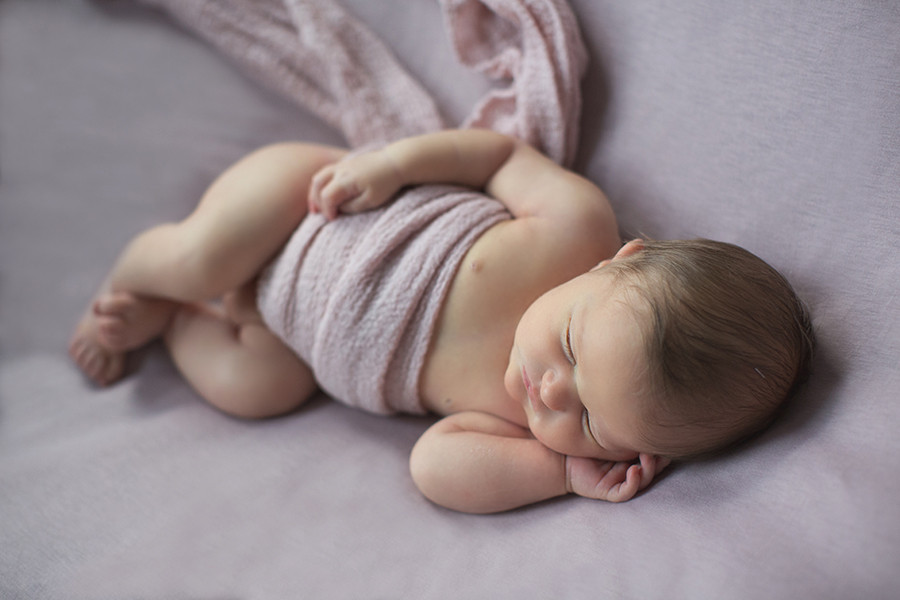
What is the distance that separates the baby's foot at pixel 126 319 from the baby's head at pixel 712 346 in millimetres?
860

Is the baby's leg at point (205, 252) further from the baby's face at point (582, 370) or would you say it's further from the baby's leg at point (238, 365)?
the baby's face at point (582, 370)

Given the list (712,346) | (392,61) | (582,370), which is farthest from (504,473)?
(392,61)

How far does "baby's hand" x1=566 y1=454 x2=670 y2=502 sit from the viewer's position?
31.1 inches

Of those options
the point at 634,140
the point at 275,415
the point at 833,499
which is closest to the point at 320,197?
the point at 275,415

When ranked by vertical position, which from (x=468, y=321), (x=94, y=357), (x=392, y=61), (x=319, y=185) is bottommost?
(x=94, y=357)

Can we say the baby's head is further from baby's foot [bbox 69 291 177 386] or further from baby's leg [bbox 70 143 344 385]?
baby's foot [bbox 69 291 177 386]

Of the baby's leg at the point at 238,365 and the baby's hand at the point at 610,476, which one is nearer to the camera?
the baby's hand at the point at 610,476

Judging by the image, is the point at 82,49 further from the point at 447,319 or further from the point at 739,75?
the point at 739,75

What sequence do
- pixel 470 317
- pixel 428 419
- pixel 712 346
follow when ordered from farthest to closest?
1. pixel 428 419
2. pixel 470 317
3. pixel 712 346

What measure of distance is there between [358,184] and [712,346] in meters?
0.56

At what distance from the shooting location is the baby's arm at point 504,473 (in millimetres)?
818

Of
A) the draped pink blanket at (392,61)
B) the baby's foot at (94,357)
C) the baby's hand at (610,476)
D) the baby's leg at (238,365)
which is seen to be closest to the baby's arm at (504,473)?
the baby's hand at (610,476)

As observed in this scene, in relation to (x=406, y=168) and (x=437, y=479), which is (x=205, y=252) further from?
(x=437, y=479)

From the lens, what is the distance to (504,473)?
0.85 metres
